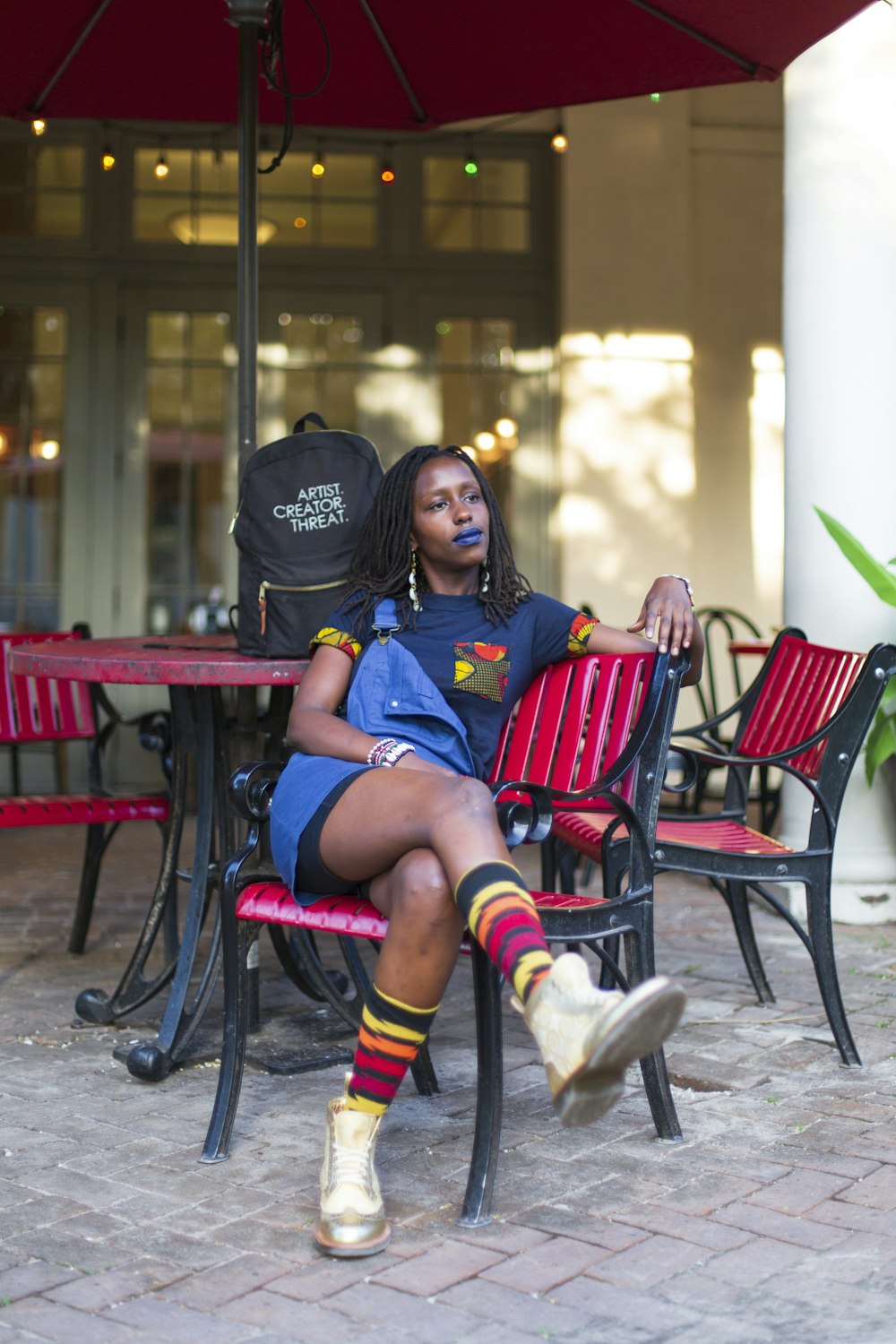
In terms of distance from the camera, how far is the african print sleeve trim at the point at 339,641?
3023 mm

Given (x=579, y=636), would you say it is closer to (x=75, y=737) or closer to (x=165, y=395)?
(x=75, y=737)

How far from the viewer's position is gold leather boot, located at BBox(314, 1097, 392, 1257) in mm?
2346

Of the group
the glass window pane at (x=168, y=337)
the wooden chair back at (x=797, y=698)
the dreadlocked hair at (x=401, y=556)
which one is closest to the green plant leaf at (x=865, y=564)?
the wooden chair back at (x=797, y=698)

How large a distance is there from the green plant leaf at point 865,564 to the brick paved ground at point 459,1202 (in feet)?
4.31

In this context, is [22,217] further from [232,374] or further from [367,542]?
[367,542]

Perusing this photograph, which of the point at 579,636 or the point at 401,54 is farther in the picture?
the point at 401,54

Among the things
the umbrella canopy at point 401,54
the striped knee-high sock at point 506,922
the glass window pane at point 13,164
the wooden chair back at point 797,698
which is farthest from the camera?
the glass window pane at point 13,164

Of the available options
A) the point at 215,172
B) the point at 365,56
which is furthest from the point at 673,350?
the point at 365,56

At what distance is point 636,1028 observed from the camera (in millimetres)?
2105

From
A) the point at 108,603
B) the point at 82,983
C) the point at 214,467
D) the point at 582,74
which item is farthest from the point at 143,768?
the point at 582,74

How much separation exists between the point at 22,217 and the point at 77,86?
330 cm

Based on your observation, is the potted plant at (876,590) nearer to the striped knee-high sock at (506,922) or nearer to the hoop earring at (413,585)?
the hoop earring at (413,585)

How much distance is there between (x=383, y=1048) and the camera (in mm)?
2451

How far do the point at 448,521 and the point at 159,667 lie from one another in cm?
65
